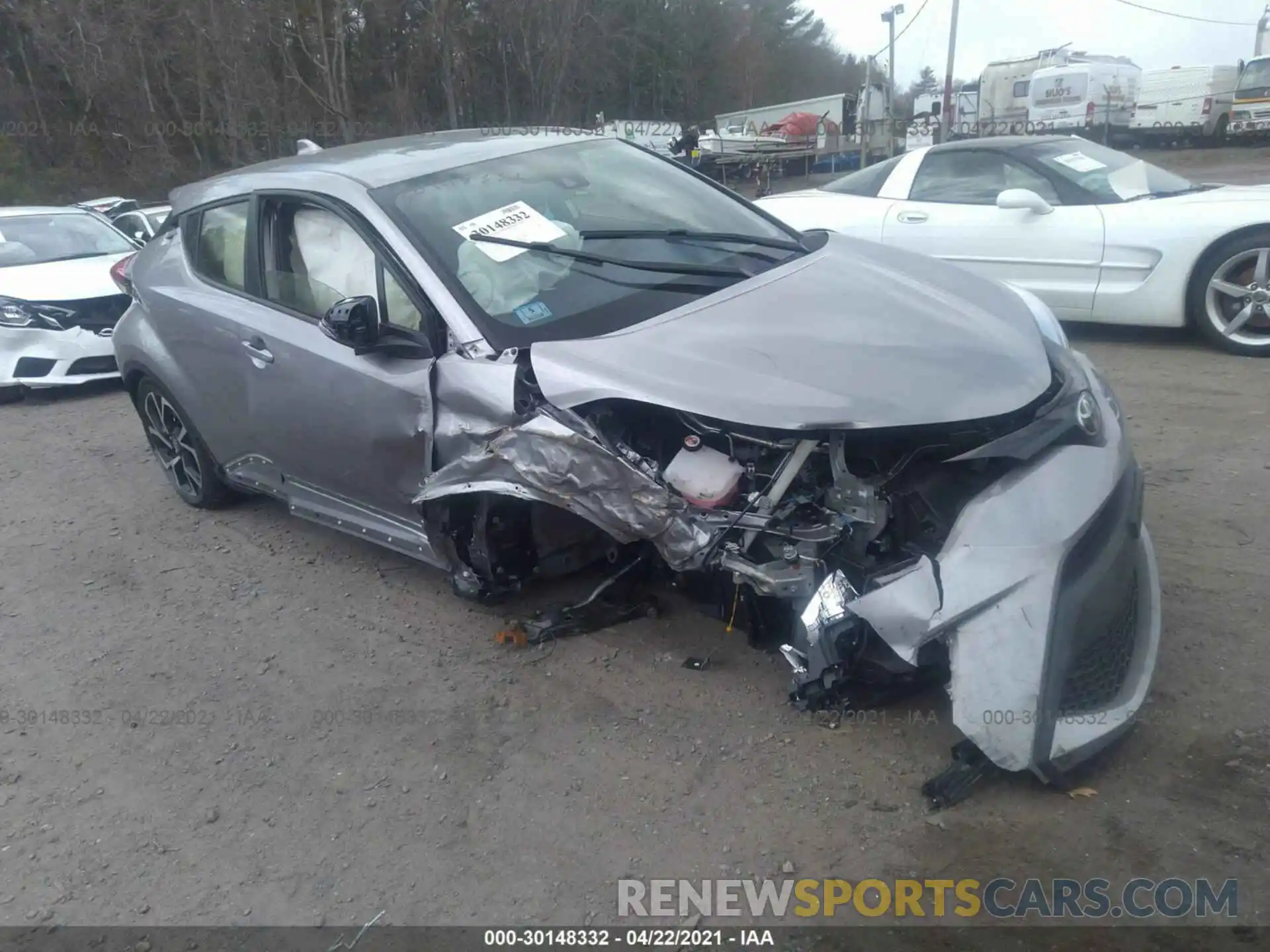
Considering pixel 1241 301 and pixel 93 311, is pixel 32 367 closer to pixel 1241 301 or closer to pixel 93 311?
pixel 93 311

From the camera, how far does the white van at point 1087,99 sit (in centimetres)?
2758

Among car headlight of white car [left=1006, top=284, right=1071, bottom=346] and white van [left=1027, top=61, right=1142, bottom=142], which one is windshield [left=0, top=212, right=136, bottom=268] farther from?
white van [left=1027, top=61, right=1142, bottom=142]

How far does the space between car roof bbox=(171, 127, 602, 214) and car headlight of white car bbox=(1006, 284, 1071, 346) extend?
78.9 inches

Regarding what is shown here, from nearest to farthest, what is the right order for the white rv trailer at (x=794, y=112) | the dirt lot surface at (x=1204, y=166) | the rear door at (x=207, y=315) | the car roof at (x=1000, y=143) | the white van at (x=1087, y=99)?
the rear door at (x=207, y=315)
the car roof at (x=1000, y=143)
the dirt lot surface at (x=1204, y=166)
the white van at (x=1087, y=99)
the white rv trailer at (x=794, y=112)

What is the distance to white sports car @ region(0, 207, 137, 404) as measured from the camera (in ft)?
25.3

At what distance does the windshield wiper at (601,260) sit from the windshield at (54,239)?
261 inches

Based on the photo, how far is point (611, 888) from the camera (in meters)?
2.46

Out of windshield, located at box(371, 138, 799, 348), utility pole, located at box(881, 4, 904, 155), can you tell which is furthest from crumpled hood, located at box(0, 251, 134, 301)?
Result: utility pole, located at box(881, 4, 904, 155)

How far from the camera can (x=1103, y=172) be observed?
21.7 ft

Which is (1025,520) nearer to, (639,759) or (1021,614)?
(1021,614)

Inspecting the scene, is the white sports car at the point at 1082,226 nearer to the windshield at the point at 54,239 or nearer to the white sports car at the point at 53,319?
the white sports car at the point at 53,319

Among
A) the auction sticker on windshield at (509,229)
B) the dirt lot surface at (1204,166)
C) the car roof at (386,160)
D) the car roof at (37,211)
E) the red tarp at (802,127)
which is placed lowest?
the dirt lot surface at (1204,166)

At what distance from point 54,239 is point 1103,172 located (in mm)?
8643

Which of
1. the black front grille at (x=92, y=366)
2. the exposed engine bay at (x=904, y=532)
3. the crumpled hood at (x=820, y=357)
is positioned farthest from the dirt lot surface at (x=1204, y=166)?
the exposed engine bay at (x=904, y=532)
